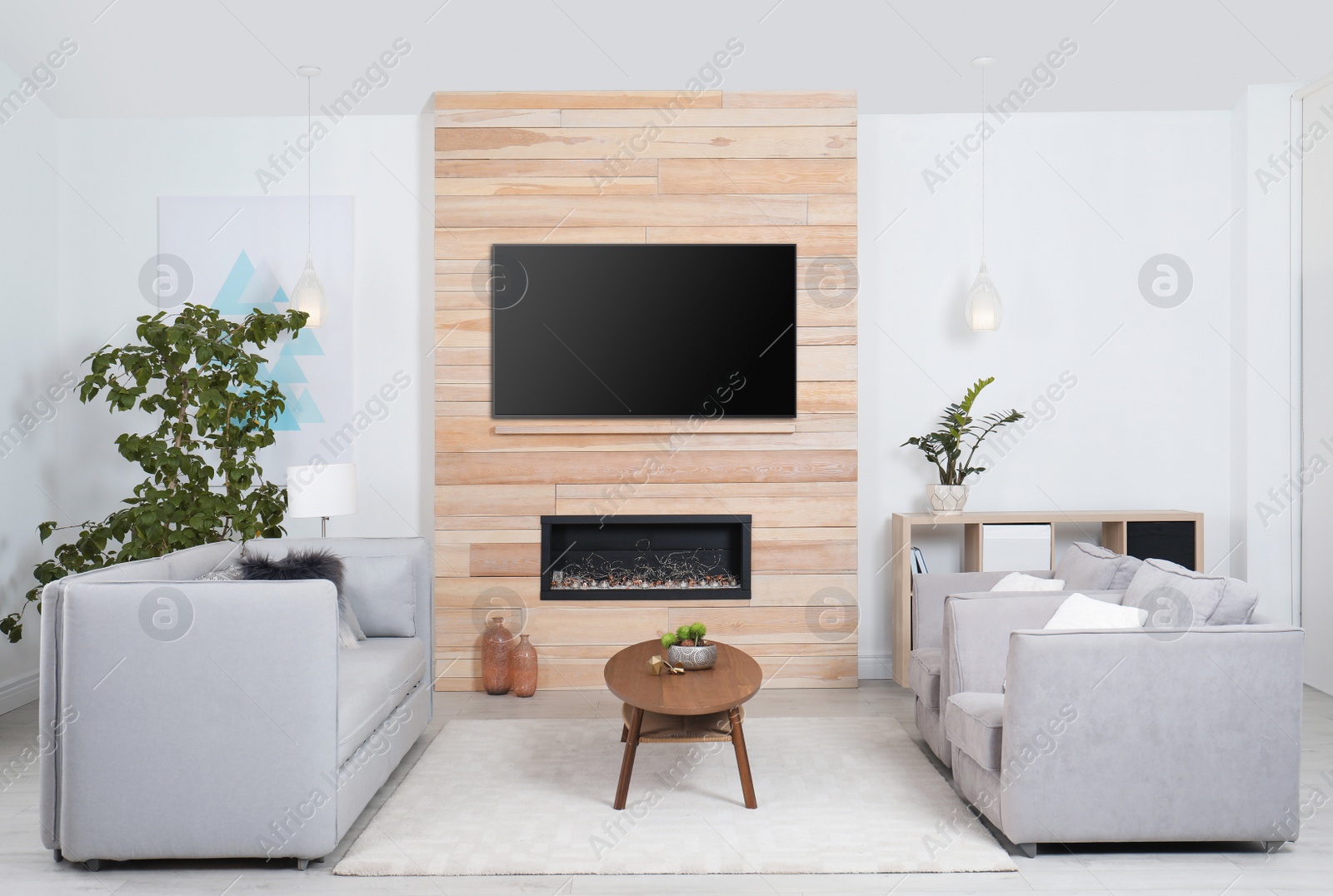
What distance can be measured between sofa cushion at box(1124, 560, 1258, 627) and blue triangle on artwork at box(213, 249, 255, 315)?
172 inches

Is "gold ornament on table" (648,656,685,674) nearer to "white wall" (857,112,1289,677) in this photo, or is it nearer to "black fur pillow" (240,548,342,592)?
"black fur pillow" (240,548,342,592)

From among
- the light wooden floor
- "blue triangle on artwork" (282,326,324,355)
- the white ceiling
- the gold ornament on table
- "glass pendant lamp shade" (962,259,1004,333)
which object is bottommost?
the light wooden floor

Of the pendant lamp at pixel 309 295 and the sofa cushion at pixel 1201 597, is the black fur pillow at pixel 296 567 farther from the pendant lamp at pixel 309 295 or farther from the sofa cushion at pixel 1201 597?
the sofa cushion at pixel 1201 597

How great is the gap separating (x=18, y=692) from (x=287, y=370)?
1.96 metres

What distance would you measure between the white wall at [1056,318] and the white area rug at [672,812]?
1566 millimetres

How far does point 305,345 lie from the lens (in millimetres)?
4613

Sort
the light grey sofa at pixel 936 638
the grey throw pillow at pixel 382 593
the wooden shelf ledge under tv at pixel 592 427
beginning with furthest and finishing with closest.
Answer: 1. the wooden shelf ledge under tv at pixel 592 427
2. the grey throw pillow at pixel 382 593
3. the light grey sofa at pixel 936 638

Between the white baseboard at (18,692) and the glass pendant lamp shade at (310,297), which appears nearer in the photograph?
the white baseboard at (18,692)

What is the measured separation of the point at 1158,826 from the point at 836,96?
3.48m

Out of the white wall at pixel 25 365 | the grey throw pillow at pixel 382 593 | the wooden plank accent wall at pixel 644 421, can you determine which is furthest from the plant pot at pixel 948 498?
the white wall at pixel 25 365

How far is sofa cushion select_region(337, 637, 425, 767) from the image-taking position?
8.57ft

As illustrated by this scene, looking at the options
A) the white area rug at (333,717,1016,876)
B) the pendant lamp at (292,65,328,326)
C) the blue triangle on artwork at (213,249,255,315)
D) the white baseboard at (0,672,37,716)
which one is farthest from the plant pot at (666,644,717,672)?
the white baseboard at (0,672,37,716)

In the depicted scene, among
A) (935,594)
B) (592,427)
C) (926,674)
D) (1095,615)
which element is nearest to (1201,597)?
(1095,615)

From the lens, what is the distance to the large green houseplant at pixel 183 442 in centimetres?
377
